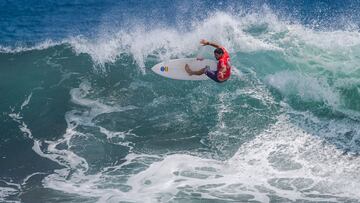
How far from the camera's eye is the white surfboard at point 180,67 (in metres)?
16.1

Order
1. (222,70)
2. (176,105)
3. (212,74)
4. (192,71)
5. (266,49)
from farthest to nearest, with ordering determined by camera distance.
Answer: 1. (266,49)
2. (192,71)
3. (176,105)
4. (212,74)
5. (222,70)

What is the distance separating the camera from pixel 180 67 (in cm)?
Answer: 1628

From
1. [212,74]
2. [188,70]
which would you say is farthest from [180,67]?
[212,74]

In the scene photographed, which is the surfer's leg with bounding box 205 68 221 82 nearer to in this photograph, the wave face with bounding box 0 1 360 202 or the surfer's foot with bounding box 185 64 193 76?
the surfer's foot with bounding box 185 64 193 76

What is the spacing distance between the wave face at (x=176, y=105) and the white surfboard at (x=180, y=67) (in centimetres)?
40

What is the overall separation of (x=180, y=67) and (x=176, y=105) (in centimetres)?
135

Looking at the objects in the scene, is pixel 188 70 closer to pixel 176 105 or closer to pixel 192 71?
pixel 192 71

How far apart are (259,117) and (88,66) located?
658 cm

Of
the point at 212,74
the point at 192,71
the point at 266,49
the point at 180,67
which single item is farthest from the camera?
the point at 266,49

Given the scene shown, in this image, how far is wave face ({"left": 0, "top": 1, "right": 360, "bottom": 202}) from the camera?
43.3 feet

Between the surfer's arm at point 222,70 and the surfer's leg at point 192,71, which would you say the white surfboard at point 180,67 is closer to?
the surfer's leg at point 192,71

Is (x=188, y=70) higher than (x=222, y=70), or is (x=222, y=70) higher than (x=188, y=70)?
(x=188, y=70)

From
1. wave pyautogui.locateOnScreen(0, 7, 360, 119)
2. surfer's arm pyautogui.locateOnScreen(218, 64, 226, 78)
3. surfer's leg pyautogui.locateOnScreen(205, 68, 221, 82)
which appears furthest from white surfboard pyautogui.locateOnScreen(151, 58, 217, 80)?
surfer's arm pyautogui.locateOnScreen(218, 64, 226, 78)

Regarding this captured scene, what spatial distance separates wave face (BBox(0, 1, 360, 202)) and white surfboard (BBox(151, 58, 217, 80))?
1.32 ft
